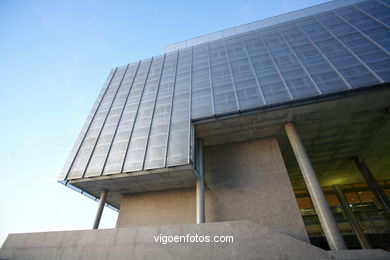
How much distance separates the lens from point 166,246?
957cm

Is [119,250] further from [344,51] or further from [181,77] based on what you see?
[344,51]

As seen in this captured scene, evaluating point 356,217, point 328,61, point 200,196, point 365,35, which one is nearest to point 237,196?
point 200,196

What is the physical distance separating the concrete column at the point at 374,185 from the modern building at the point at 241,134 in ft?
0.38

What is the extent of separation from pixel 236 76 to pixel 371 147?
16743 mm

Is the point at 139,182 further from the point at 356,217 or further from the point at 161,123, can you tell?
the point at 356,217

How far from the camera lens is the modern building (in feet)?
45.2

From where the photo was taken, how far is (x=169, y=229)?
Result: 10.2 meters

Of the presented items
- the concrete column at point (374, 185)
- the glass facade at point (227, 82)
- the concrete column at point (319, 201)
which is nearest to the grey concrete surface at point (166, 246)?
the concrete column at point (319, 201)

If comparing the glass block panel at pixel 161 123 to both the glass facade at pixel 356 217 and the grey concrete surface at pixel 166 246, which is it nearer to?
the grey concrete surface at pixel 166 246

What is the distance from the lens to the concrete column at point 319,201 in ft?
36.9

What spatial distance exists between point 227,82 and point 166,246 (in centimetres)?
1434

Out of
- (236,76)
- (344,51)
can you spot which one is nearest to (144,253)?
(236,76)

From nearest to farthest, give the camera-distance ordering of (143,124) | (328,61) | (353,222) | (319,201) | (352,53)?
Result: 1. (319,201)
2. (352,53)
3. (328,61)
4. (143,124)
5. (353,222)

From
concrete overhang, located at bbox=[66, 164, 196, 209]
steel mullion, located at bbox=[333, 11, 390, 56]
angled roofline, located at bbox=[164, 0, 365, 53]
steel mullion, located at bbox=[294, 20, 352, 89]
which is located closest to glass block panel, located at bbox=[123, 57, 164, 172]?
concrete overhang, located at bbox=[66, 164, 196, 209]
